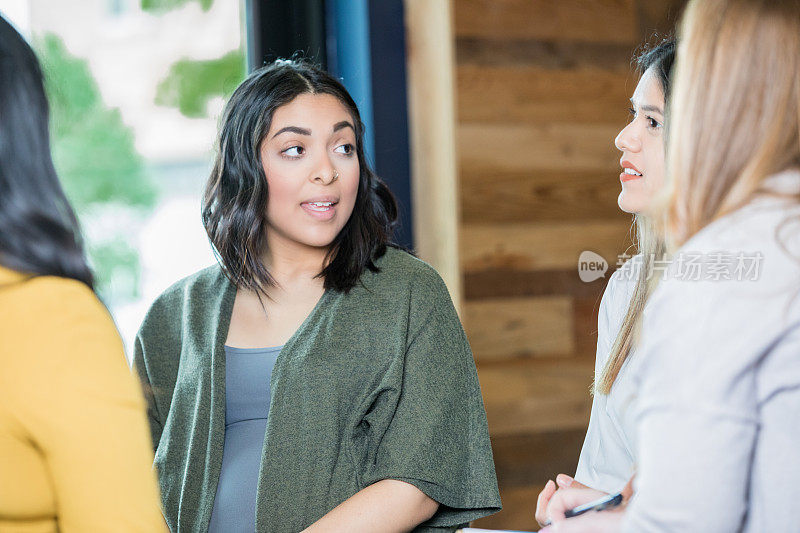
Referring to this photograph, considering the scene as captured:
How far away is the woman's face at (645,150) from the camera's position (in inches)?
52.3

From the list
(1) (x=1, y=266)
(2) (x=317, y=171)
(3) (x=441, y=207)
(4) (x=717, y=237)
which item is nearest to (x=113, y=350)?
(1) (x=1, y=266)

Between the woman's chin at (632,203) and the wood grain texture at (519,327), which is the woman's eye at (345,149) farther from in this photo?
Result: the wood grain texture at (519,327)

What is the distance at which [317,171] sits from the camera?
1.51m

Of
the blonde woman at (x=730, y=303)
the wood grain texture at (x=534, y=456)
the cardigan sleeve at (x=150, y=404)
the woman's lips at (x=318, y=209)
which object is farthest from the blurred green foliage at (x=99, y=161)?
the blonde woman at (x=730, y=303)

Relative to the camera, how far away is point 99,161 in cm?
221

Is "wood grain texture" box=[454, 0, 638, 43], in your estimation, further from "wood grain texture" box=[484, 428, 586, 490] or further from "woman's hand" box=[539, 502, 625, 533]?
"woman's hand" box=[539, 502, 625, 533]

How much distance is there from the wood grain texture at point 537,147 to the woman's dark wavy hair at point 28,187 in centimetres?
161

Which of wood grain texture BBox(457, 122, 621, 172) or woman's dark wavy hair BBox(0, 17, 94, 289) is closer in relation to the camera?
woman's dark wavy hair BBox(0, 17, 94, 289)

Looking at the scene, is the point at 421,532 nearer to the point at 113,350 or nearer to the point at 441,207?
the point at 113,350

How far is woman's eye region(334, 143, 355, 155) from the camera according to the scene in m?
1.57

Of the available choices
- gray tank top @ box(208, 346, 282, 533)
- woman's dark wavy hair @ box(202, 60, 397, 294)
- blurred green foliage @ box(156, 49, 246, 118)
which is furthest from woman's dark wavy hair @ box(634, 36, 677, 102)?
blurred green foliage @ box(156, 49, 246, 118)

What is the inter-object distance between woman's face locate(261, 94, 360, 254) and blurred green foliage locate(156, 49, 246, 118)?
867 millimetres

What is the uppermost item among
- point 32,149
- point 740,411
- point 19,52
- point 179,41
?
→ point 179,41

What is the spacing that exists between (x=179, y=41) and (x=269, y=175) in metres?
0.97
